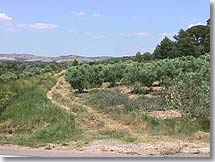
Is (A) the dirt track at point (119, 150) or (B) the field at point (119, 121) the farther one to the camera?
(B) the field at point (119, 121)

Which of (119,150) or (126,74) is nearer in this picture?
(119,150)

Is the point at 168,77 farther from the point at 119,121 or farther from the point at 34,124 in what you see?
the point at 34,124

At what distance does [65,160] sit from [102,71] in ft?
31.9

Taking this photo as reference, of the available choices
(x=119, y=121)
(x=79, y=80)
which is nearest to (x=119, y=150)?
(x=119, y=121)

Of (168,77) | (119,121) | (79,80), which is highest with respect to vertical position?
(168,77)

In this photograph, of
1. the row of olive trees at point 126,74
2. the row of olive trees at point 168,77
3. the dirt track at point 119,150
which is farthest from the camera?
the row of olive trees at point 126,74

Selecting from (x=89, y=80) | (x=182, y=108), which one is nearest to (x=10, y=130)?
(x=182, y=108)

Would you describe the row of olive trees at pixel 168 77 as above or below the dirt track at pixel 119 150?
above

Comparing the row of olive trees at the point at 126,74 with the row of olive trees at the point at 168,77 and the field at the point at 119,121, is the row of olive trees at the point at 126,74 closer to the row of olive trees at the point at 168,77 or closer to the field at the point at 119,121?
the row of olive trees at the point at 168,77

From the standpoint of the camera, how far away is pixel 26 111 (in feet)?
20.2

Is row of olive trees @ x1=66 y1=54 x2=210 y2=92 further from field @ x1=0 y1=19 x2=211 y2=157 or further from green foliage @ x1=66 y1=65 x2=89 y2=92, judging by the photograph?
field @ x1=0 y1=19 x2=211 y2=157

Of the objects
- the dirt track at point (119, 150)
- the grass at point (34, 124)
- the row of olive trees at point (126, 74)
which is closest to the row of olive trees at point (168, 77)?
the row of olive trees at point (126, 74)

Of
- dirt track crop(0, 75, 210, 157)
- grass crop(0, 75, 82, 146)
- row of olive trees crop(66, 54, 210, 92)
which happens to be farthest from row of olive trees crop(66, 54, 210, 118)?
grass crop(0, 75, 82, 146)

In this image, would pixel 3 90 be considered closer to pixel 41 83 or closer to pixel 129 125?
pixel 129 125
